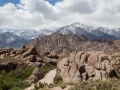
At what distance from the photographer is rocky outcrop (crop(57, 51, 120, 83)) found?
3403cm

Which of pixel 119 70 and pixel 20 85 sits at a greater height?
pixel 119 70

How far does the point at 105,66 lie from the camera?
37594 mm

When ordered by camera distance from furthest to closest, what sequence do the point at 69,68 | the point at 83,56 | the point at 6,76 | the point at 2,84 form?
1. the point at 6,76
2. the point at 83,56
3. the point at 2,84
4. the point at 69,68

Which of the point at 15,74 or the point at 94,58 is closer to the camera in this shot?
the point at 94,58

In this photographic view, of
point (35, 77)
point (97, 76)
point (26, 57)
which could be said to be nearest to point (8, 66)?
point (35, 77)

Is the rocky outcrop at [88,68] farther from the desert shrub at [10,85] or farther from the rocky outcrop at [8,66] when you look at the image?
the rocky outcrop at [8,66]

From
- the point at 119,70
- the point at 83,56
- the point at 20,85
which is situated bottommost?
the point at 20,85

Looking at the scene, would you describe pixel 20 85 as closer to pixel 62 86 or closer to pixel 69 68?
pixel 69 68

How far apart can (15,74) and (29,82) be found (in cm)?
766

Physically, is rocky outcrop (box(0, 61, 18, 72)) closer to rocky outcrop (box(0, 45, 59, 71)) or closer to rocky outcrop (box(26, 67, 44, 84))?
rocky outcrop (box(0, 45, 59, 71))

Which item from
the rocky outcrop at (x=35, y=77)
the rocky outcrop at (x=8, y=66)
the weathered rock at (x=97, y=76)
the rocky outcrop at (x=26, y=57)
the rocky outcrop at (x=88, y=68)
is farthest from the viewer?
the rocky outcrop at (x=26, y=57)

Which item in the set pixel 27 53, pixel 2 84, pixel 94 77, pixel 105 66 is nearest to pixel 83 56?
pixel 105 66

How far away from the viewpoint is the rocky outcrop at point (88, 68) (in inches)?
1340

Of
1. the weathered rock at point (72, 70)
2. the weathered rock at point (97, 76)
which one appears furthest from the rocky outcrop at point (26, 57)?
the weathered rock at point (97, 76)
